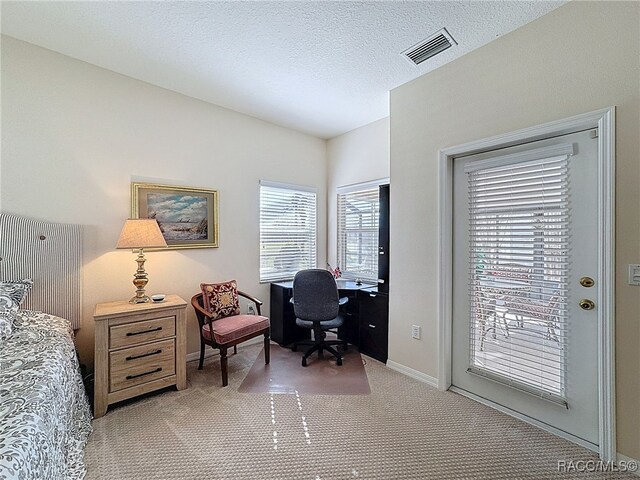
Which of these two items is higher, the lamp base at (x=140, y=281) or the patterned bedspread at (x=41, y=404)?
the lamp base at (x=140, y=281)

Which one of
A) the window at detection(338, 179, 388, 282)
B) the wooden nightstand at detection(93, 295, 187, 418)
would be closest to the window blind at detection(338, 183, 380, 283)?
the window at detection(338, 179, 388, 282)

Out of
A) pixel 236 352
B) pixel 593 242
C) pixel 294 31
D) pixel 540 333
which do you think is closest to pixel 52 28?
pixel 294 31

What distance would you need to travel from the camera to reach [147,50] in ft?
7.70

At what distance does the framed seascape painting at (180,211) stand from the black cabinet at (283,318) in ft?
3.17

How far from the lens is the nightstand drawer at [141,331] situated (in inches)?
87.3

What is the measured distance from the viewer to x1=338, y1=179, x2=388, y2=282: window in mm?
3871

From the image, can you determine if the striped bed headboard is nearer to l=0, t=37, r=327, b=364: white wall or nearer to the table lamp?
l=0, t=37, r=327, b=364: white wall

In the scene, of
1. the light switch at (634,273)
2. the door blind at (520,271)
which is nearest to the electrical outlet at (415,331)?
the door blind at (520,271)

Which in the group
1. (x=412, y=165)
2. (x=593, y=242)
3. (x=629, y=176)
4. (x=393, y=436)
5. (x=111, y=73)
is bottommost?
(x=393, y=436)

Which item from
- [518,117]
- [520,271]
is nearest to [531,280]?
[520,271]

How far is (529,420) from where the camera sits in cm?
208

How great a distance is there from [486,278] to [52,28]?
376 centimetres

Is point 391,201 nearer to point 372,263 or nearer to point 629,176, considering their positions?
point 372,263

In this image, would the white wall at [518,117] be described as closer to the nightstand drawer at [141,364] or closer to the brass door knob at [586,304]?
the brass door knob at [586,304]
